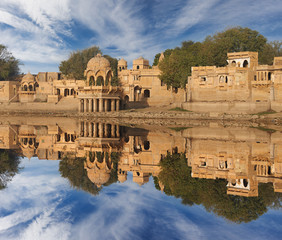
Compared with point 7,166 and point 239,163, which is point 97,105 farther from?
point 239,163

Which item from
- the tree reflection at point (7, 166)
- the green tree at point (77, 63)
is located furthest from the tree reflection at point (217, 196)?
the green tree at point (77, 63)

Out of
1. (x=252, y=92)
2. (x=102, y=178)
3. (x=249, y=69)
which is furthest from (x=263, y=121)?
(x=102, y=178)

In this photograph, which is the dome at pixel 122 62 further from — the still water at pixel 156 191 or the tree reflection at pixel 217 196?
the tree reflection at pixel 217 196

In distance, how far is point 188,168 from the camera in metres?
10.8

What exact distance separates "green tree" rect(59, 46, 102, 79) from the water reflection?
139 ft

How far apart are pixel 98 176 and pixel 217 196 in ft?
11.2

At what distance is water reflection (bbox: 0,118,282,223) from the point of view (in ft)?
24.6

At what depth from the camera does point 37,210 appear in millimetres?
6570

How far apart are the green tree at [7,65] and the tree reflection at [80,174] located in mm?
53231

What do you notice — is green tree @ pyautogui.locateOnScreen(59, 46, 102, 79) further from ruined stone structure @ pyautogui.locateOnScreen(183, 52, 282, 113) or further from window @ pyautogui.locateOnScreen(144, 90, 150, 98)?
ruined stone structure @ pyautogui.locateOnScreen(183, 52, 282, 113)

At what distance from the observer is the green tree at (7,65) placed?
198 ft

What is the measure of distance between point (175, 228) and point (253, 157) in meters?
8.11

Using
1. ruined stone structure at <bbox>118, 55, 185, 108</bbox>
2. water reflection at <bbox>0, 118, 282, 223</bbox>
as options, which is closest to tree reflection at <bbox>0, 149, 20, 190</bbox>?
water reflection at <bbox>0, 118, 282, 223</bbox>

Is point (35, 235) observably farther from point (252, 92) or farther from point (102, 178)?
point (252, 92)
